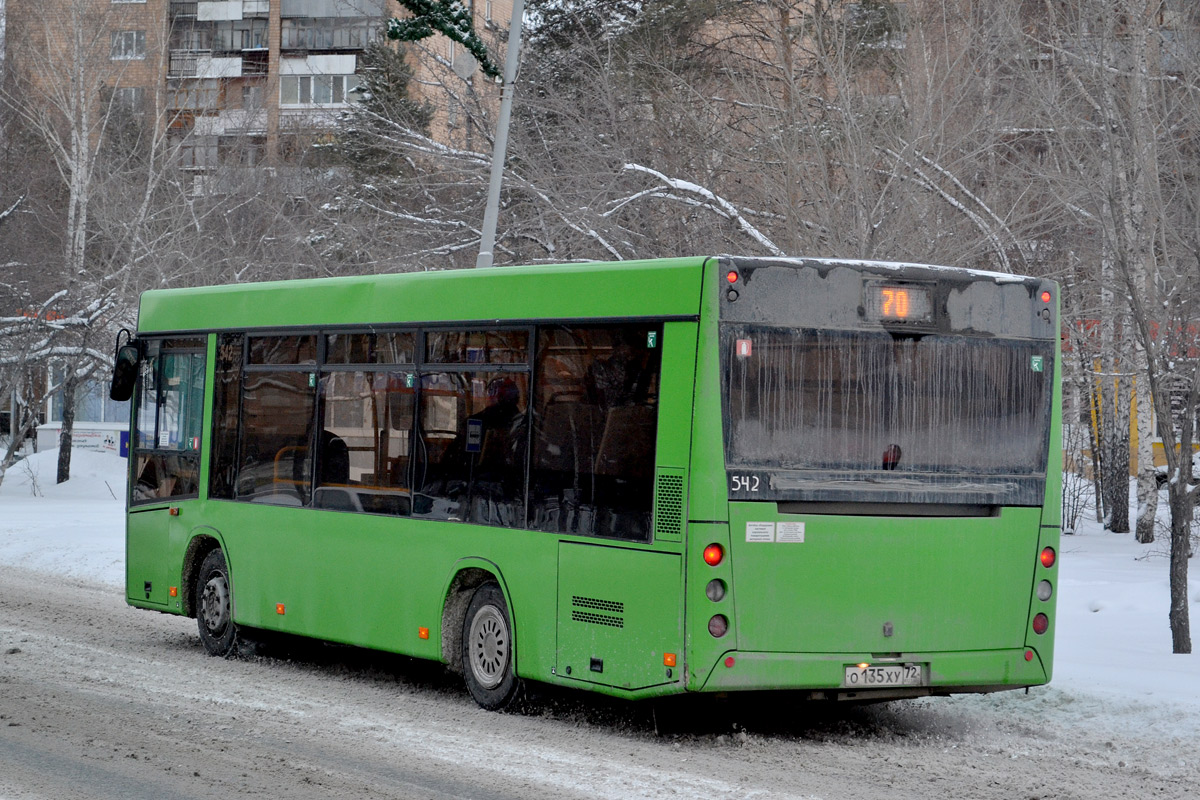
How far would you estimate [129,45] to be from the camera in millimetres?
43344

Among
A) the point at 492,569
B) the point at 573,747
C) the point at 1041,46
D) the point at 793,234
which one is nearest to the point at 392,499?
the point at 492,569

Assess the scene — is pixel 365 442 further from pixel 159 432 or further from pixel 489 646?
pixel 159 432

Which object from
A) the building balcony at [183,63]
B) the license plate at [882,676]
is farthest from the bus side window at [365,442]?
the building balcony at [183,63]

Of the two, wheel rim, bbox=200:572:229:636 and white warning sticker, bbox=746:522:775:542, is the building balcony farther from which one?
white warning sticker, bbox=746:522:775:542

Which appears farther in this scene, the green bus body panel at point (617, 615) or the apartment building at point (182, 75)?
the apartment building at point (182, 75)

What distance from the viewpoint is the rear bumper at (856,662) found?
336 inches

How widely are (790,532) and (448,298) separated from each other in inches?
115

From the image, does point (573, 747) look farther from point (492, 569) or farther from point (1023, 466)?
point (1023, 466)

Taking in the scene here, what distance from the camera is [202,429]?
1288 centimetres

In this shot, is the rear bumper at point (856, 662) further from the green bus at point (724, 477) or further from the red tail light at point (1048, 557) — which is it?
the red tail light at point (1048, 557)

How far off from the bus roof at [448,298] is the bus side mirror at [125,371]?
10.4 inches

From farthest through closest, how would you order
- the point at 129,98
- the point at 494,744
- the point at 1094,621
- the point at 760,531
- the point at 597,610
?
1. the point at 129,98
2. the point at 1094,621
3. the point at 597,610
4. the point at 494,744
5. the point at 760,531

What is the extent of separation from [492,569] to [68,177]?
32456 millimetres

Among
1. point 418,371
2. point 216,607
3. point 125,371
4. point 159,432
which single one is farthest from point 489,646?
point 125,371
